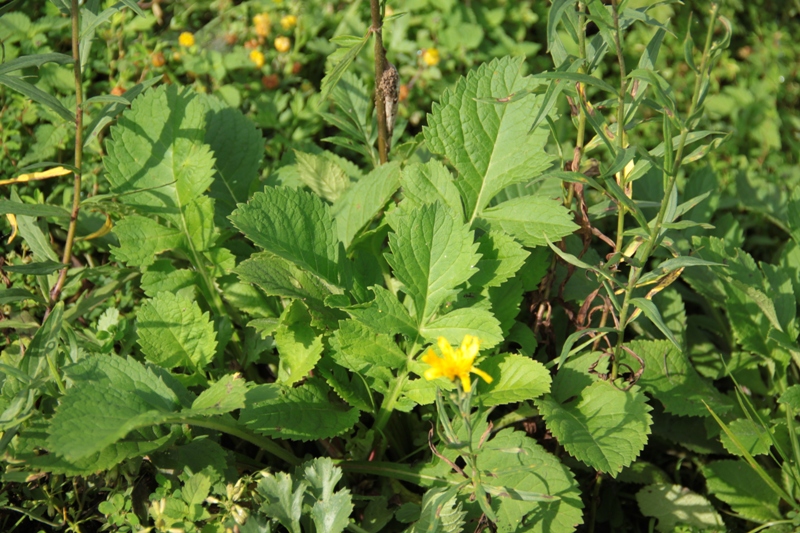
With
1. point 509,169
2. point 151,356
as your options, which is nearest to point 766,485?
point 509,169

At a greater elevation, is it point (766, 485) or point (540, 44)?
point (540, 44)

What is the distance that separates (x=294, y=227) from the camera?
6.97 feet

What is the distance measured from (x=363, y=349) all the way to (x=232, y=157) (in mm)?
999

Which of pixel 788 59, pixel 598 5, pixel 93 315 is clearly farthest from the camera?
pixel 788 59

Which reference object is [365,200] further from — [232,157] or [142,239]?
[142,239]

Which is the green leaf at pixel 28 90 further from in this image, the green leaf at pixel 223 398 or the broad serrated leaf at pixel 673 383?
the broad serrated leaf at pixel 673 383

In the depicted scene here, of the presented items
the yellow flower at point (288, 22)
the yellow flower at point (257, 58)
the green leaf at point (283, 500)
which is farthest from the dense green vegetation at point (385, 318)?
the yellow flower at point (288, 22)

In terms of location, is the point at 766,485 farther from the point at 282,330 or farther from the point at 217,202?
the point at 217,202

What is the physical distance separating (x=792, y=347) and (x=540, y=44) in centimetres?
227

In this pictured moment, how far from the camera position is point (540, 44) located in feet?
12.9

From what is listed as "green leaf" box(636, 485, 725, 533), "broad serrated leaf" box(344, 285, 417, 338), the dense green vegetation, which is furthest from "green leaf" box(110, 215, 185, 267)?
"green leaf" box(636, 485, 725, 533)

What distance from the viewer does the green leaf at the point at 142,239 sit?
2225mm

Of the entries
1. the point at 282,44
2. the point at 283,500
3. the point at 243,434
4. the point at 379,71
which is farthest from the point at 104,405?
the point at 282,44

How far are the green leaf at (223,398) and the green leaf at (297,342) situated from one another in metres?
0.24
